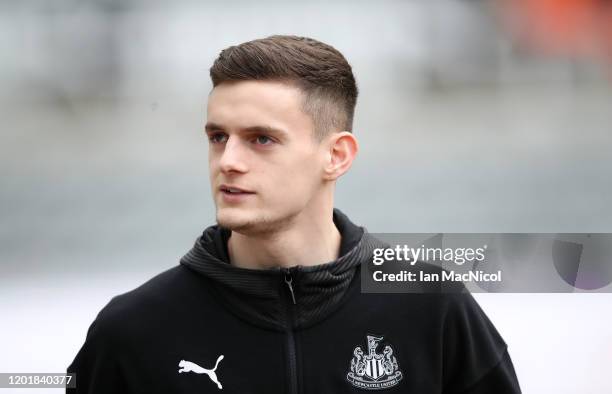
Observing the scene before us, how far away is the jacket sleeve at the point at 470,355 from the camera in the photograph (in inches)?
74.1

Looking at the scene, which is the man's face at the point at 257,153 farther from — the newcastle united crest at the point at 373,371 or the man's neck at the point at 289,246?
the newcastle united crest at the point at 373,371

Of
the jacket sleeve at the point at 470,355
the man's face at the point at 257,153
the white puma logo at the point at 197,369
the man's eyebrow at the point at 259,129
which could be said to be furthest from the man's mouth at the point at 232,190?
the jacket sleeve at the point at 470,355

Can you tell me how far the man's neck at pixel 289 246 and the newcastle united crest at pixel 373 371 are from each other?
210 mm

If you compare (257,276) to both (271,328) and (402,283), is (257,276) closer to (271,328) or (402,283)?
(271,328)

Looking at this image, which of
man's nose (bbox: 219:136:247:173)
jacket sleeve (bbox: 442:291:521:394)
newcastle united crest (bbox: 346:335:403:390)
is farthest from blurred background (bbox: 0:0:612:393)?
man's nose (bbox: 219:136:247:173)

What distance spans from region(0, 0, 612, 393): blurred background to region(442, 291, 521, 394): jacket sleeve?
159 cm

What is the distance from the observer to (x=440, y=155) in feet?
12.2

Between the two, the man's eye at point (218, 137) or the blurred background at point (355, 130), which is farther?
the blurred background at point (355, 130)

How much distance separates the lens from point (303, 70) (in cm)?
183

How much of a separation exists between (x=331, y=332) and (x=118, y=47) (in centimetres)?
216

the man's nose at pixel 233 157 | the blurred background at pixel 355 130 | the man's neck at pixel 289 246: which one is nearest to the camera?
the man's nose at pixel 233 157

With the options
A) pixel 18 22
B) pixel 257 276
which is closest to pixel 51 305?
pixel 18 22

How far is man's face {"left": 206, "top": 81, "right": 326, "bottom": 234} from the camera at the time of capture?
1.74 m

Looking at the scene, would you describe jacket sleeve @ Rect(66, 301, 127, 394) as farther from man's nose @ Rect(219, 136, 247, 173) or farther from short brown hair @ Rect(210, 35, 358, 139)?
short brown hair @ Rect(210, 35, 358, 139)
